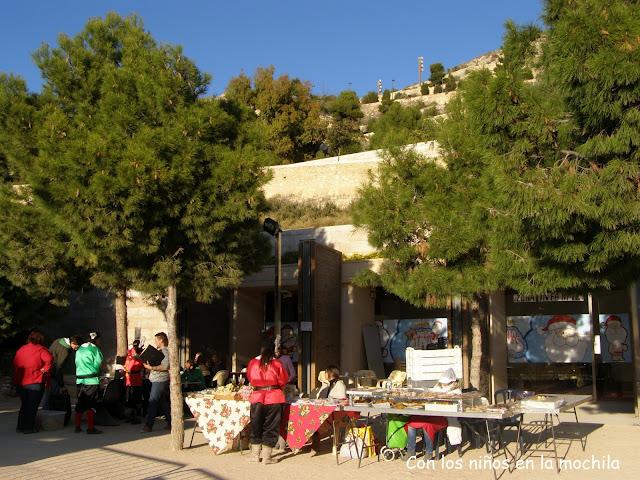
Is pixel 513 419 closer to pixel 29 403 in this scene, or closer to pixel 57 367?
pixel 29 403

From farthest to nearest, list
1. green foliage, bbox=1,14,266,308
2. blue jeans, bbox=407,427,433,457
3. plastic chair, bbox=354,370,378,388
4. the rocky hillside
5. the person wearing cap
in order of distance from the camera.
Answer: the rocky hillside, plastic chair, bbox=354,370,378,388, the person wearing cap, green foliage, bbox=1,14,266,308, blue jeans, bbox=407,427,433,457

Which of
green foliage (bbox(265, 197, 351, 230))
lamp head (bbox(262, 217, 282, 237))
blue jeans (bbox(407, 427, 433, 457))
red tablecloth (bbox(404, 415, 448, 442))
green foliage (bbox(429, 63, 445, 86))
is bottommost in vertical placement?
blue jeans (bbox(407, 427, 433, 457))

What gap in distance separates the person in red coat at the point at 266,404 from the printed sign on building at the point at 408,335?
7776 millimetres

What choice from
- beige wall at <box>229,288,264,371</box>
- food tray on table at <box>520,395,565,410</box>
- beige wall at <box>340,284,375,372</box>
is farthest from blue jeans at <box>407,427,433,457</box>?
beige wall at <box>229,288,264,371</box>

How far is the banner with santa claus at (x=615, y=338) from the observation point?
14.1m

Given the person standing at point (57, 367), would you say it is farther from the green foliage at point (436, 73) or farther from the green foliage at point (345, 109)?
the green foliage at point (436, 73)

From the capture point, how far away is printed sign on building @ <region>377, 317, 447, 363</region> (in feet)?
51.4

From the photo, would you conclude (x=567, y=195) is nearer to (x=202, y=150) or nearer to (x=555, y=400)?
(x=555, y=400)

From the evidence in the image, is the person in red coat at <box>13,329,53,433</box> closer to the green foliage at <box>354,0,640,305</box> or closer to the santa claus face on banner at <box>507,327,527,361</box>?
the green foliage at <box>354,0,640,305</box>

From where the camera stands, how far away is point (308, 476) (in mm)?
7664

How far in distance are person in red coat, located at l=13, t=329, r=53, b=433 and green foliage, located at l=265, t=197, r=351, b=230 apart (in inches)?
564

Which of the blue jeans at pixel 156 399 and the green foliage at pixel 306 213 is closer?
the blue jeans at pixel 156 399

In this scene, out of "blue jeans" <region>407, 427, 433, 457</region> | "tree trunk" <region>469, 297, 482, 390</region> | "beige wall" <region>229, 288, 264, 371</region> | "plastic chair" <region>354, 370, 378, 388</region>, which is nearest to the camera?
"blue jeans" <region>407, 427, 433, 457</region>

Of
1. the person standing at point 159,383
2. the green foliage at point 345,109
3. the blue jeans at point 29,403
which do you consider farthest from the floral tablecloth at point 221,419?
the green foliage at point 345,109
